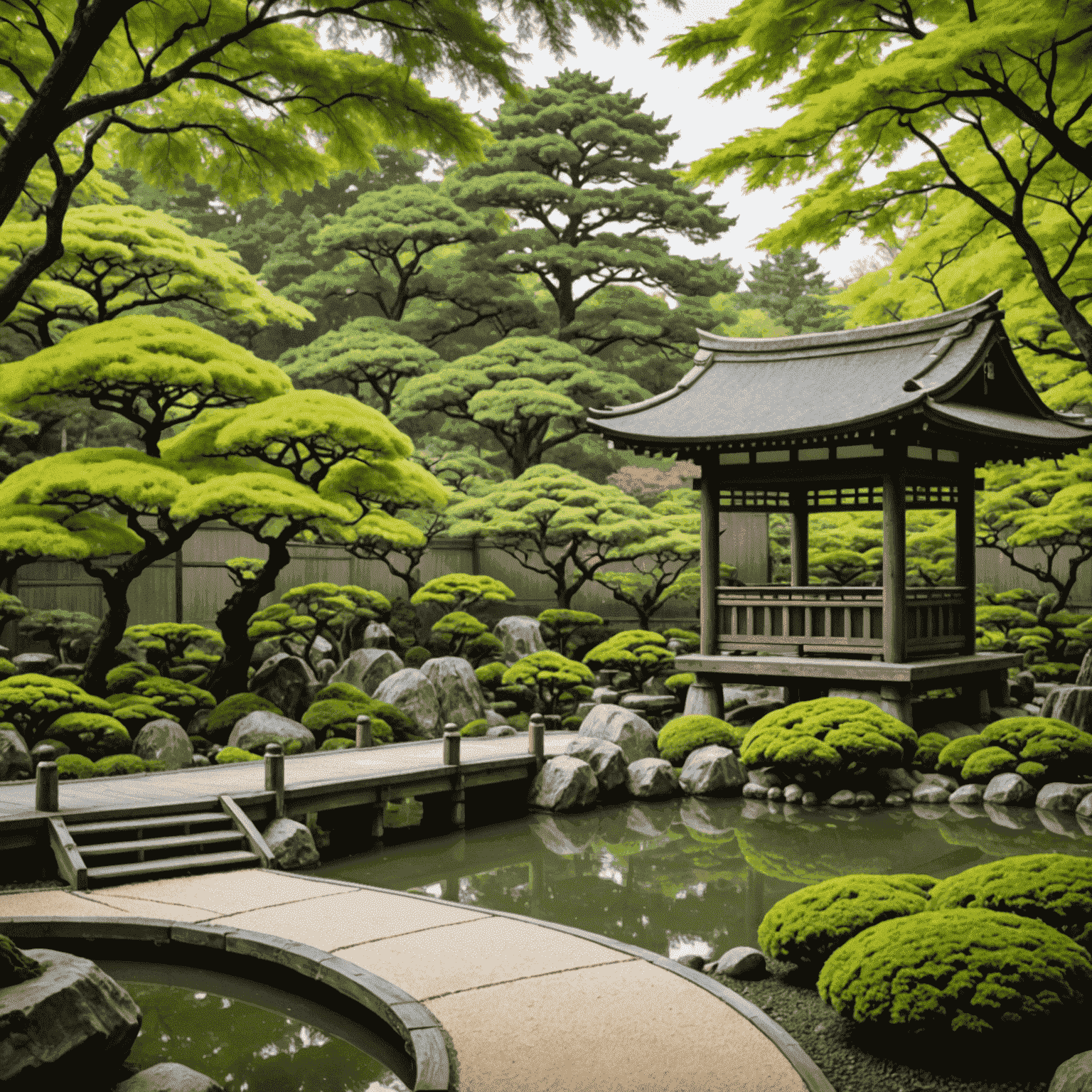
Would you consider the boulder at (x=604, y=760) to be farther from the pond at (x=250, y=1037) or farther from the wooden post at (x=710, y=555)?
the pond at (x=250, y=1037)

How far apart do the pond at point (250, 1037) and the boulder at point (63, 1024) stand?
74cm

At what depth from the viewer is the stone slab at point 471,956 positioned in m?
5.58

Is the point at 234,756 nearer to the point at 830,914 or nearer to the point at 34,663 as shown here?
the point at 34,663

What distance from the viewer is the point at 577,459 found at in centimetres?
2745

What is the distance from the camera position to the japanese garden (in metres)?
5.19

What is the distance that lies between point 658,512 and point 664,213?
8376mm

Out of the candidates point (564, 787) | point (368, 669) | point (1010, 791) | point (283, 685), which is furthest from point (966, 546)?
point (283, 685)

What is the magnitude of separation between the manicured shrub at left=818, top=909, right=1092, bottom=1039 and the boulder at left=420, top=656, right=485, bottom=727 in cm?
1076

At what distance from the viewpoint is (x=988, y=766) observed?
40.2 feet

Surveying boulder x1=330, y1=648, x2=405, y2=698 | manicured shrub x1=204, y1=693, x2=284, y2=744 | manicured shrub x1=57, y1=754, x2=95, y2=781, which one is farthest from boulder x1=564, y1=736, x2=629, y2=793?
manicured shrub x1=57, y1=754, x2=95, y2=781

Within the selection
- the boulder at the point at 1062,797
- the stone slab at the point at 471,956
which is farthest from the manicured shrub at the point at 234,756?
the boulder at the point at 1062,797

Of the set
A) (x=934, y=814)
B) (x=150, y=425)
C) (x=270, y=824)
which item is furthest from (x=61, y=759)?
(x=934, y=814)

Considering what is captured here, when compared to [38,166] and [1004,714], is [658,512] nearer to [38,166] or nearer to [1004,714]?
[1004,714]

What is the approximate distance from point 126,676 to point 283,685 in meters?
2.25
